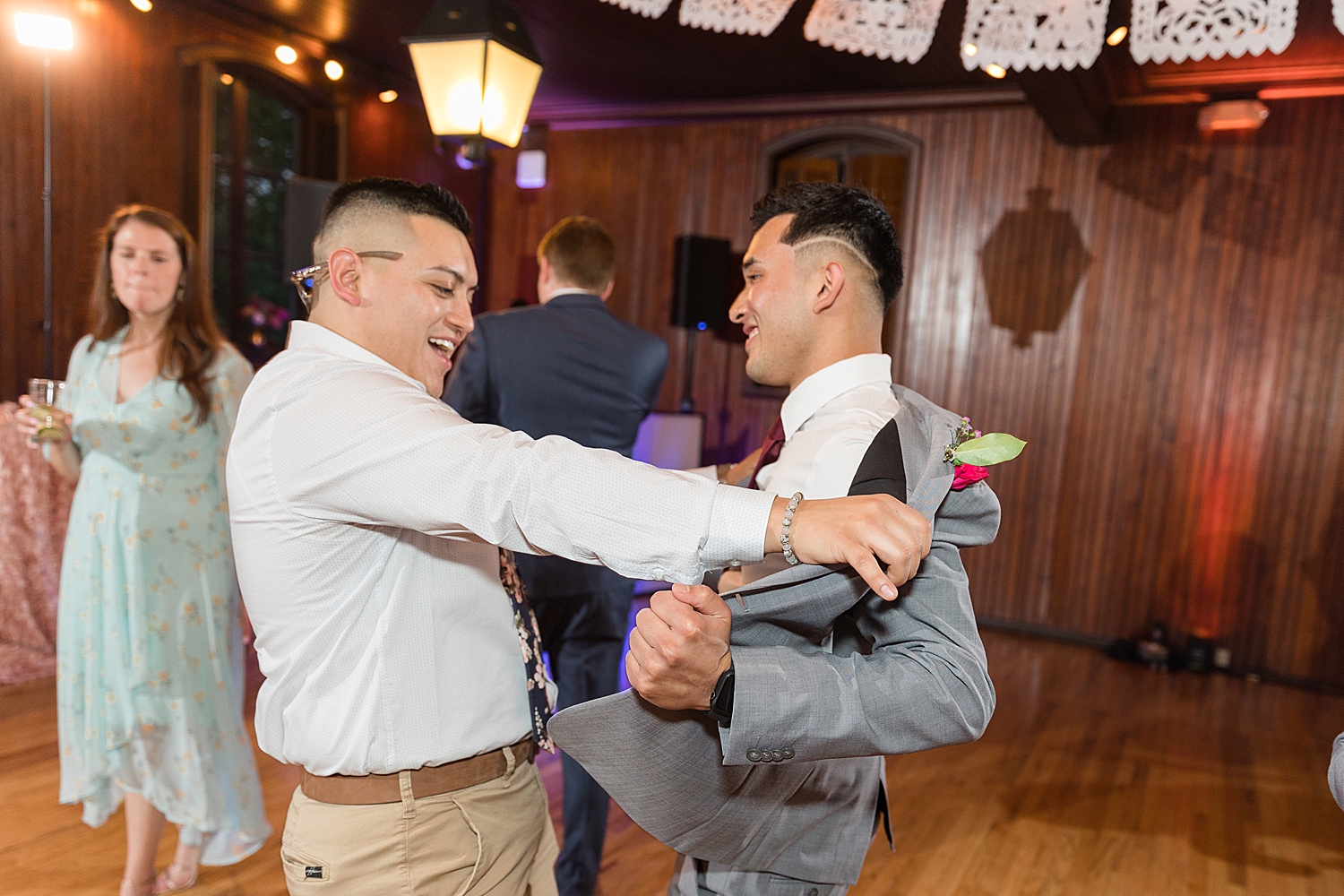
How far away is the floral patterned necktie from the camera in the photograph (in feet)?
4.88

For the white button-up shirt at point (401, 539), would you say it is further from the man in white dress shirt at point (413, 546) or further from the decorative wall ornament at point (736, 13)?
the decorative wall ornament at point (736, 13)

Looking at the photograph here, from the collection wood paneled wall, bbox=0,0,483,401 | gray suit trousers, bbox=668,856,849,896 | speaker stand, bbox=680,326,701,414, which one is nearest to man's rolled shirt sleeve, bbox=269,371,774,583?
gray suit trousers, bbox=668,856,849,896

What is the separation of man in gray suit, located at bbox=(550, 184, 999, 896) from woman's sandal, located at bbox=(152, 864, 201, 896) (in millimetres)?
1997

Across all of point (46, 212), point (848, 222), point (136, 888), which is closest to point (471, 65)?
point (848, 222)

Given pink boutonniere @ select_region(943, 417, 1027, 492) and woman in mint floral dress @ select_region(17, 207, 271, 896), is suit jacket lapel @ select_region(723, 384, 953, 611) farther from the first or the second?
woman in mint floral dress @ select_region(17, 207, 271, 896)

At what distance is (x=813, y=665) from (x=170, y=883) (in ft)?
8.57

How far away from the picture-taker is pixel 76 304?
496cm

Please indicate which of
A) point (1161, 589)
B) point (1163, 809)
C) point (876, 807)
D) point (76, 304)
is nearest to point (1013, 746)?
point (1163, 809)

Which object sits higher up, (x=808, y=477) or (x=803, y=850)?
(x=808, y=477)

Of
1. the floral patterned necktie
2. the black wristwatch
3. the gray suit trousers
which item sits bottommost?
the gray suit trousers

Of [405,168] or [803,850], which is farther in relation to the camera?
[405,168]

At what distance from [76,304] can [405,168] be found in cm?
269

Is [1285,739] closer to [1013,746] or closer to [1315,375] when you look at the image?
[1013,746]

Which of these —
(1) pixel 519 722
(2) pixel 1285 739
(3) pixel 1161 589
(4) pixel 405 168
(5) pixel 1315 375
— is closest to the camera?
(1) pixel 519 722
